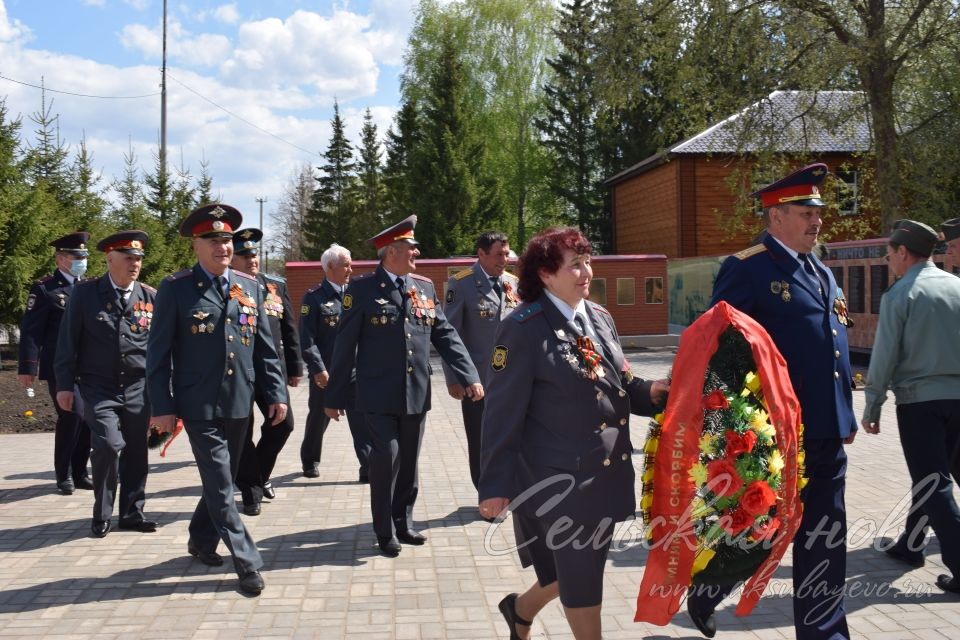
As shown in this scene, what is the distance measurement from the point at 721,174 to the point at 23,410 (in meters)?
28.5

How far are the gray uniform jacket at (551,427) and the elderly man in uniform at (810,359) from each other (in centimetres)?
84

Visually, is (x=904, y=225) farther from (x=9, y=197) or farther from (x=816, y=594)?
(x=9, y=197)

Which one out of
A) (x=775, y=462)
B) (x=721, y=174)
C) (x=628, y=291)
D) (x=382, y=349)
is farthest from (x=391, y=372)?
(x=721, y=174)

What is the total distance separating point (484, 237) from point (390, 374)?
1915 millimetres

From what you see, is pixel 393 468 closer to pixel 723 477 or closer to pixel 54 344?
pixel 723 477

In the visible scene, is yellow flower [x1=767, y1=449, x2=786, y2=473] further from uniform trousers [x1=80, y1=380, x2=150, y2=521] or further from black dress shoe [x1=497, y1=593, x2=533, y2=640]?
uniform trousers [x1=80, y1=380, x2=150, y2=521]

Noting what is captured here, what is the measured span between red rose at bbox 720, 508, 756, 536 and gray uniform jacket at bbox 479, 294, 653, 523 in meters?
0.41

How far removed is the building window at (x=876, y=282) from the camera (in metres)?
19.8

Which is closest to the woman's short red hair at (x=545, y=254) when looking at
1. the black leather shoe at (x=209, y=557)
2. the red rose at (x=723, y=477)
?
the red rose at (x=723, y=477)

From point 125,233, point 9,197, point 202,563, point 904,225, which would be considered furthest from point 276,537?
point 9,197

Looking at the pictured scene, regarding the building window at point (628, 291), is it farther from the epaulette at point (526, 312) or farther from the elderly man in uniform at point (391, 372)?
the epaulette at point (526, 312)

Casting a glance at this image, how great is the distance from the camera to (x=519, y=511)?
3896mm

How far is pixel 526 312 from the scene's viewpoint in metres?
3.89

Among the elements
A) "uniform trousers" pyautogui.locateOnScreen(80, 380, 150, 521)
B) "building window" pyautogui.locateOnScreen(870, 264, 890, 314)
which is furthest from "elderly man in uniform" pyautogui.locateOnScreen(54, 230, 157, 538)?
"building window" pyautogui.locateOnScreen(870, 264, 890, 314)
